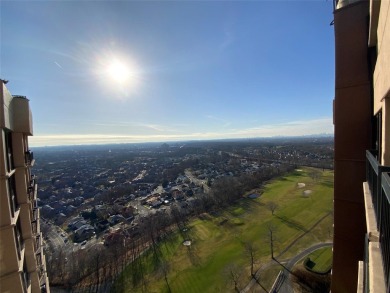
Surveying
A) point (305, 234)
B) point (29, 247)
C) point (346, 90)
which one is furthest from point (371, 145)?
point (305, 234)

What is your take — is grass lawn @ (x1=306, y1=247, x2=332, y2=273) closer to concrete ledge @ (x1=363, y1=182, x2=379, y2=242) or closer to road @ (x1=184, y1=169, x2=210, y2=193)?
concrete ledge @ (x1=363, y1=182, x2=379, y2=242)

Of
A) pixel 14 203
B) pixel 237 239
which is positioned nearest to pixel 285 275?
pixel 237 239

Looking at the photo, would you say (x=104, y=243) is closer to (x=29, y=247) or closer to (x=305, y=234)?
(x=305, y=234)

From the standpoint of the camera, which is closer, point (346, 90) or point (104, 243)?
point (346, 90)

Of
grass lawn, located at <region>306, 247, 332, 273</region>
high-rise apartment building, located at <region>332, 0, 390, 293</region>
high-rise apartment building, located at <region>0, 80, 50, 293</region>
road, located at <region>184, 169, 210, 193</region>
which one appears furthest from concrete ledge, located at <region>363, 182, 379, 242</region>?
road, located at <region>184, 169, 210, 193</region>

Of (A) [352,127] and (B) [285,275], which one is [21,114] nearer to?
(A) [352,127]

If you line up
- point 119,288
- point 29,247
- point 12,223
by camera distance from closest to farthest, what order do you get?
point 12,223, point 29,247, point 119,288
